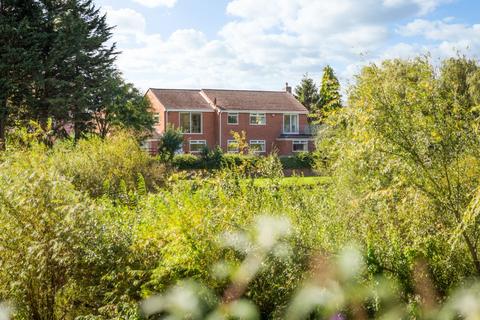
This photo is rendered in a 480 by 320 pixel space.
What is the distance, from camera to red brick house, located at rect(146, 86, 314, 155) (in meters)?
42.9

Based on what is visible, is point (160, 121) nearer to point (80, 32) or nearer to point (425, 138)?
point (80, 32)

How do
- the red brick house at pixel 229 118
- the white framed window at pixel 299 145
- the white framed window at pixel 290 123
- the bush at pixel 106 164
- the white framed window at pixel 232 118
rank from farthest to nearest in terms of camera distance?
1. the white framed window at pixel 290 123
2. the white framed window at pixel 299 145
3. the white framed window at pixel 232 118
4. the red brick house at pixel 229 118
5. the bush at pixel 106 164

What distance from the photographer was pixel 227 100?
147ft

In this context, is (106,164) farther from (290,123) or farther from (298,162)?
(290,123)

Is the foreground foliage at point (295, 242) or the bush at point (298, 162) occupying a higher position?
the foreground foliage at point (295, 242)

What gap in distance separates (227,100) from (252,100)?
2340mm

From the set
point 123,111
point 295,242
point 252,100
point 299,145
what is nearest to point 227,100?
point 252,100

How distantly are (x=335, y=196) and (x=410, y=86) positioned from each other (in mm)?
2336

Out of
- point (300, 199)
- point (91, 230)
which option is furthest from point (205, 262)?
point (300, 199)

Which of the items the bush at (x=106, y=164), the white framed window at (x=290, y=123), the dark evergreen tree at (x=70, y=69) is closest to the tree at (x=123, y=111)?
the dark evergreen tree at (x=70, y=69)

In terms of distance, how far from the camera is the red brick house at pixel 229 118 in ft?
141

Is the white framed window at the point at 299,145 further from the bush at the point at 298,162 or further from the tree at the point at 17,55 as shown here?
the tree at the point at 17,55

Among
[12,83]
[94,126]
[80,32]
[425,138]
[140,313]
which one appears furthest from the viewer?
[94,126]

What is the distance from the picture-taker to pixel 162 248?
4.12 metres
